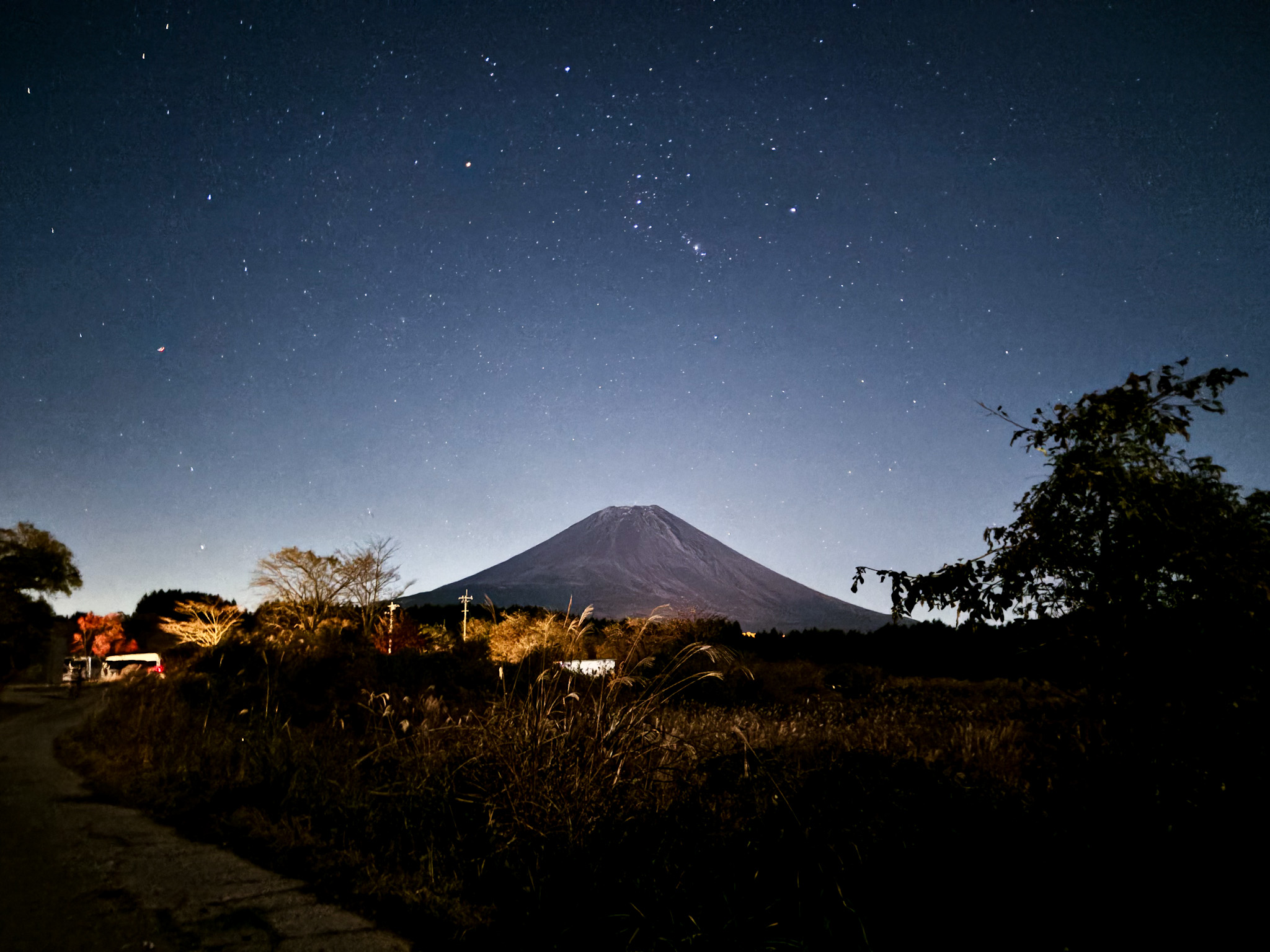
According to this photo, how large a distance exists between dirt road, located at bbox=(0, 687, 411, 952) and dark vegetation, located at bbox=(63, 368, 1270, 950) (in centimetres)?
25

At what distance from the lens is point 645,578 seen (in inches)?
5866

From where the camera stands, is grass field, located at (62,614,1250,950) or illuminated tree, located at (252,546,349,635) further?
illuminated tree, located at (252,546,349,635)

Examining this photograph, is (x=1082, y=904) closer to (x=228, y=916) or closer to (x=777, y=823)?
(x=777, y=823)

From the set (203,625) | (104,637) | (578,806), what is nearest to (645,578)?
(104,637)

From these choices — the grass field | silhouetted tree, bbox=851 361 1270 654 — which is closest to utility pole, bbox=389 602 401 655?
the grass field

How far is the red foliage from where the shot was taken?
4003 centimetres

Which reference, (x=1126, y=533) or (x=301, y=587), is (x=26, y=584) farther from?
(x=1126, y=533)

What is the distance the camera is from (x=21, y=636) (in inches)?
1216

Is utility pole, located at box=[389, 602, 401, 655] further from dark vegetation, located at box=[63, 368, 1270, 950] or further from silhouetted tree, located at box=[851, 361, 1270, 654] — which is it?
silhouetted tree, located at box=[851, 361, 1270, 654]

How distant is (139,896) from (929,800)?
446cm

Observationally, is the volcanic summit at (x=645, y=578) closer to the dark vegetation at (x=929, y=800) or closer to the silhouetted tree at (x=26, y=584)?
the silhouetted tree at (x=26, y=584)

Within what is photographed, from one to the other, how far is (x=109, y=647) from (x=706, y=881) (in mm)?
51214

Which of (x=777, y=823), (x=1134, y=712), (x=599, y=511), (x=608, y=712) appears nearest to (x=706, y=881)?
A: (x=777, y=823)

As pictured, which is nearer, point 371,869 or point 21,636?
point 371,869
